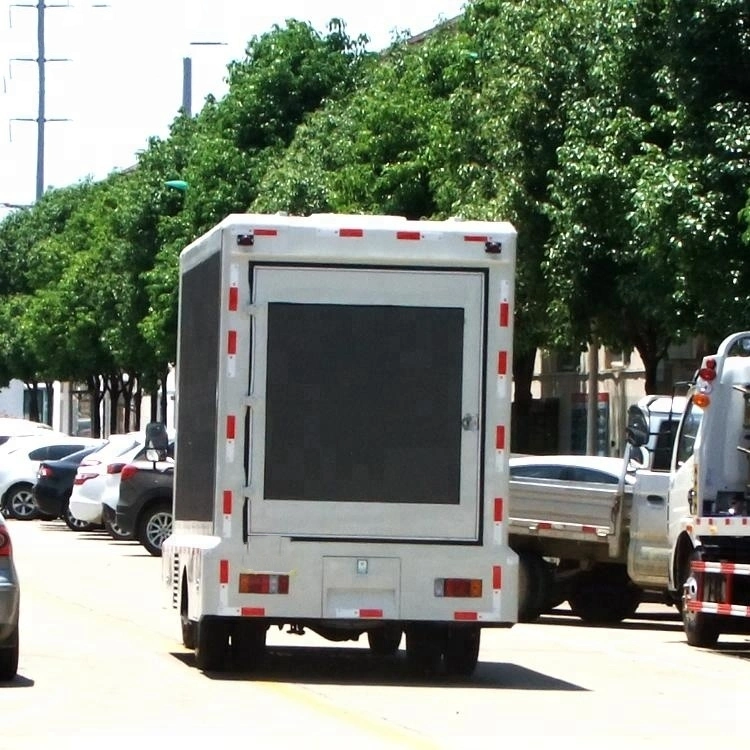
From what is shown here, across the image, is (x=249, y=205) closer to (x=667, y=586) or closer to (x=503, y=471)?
(x=667, y=586)

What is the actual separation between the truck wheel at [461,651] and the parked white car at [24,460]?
27.1 m

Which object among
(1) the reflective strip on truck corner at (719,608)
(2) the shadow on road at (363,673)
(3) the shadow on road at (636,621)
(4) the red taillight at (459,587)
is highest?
(4) the red taillight at (459,587)

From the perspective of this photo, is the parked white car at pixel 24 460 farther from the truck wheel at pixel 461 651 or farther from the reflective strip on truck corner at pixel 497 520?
the reflective strip on truck corner at pixel 497 520

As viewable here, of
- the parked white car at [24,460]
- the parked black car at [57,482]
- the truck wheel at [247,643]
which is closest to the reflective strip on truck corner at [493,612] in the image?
the truck wheel at [247,643]

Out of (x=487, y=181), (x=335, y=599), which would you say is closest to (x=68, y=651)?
(x=335, y=599)

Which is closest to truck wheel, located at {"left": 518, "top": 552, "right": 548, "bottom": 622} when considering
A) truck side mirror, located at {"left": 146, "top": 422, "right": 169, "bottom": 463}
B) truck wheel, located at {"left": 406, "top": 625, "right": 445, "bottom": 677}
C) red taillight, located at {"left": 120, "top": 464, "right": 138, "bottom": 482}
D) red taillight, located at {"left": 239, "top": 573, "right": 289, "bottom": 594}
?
truck side mirror, located at {"left": 146, "top": 422, "right": 169, "bottom": 463}

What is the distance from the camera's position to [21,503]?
43.7 meters

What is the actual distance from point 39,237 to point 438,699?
77983 mm

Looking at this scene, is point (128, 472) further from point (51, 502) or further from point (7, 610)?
point (7, 610)

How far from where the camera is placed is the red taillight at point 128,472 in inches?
1200

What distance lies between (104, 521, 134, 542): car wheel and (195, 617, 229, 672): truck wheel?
15.9 meters

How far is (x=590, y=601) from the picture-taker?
22203mm

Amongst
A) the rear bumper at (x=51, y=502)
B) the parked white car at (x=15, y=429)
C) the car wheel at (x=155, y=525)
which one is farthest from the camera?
the parked white car at (x=15, y=429)

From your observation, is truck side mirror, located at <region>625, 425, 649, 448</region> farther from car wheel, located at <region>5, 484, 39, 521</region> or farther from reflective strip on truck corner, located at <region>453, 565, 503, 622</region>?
car wheel, located at <region>5, 484, 39, 521</region>
